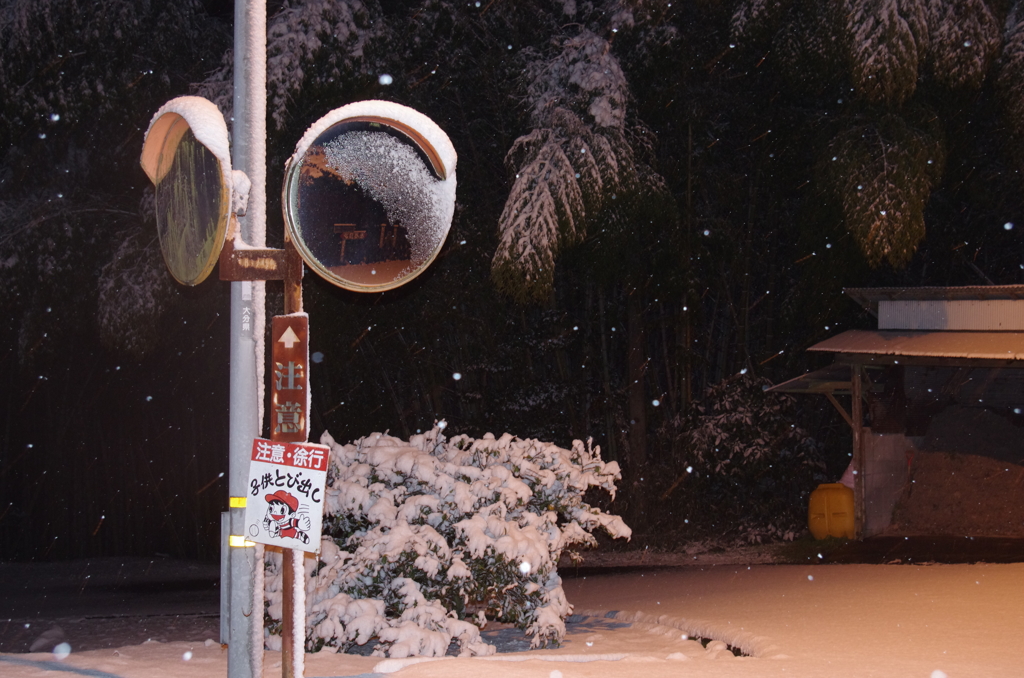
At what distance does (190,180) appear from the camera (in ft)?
13.8

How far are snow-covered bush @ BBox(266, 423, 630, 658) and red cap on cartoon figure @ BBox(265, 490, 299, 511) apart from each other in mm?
2512

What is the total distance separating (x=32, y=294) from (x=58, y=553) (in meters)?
6.81

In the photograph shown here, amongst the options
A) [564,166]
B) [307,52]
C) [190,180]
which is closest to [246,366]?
[190,180]

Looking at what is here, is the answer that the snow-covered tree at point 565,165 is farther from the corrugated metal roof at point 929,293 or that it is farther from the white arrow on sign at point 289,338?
the white arrow on sign at point 289,338

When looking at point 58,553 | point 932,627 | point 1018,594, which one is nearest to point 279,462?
point 932,627

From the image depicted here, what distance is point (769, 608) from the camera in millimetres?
7969

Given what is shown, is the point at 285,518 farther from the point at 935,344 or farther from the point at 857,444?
the point at 857,444

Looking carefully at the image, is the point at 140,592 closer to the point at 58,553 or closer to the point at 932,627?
the point at 58,553

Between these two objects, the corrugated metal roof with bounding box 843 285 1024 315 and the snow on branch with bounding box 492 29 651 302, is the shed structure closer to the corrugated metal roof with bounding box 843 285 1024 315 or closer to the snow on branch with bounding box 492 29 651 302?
the corrugated metal roof with bounding box 843 285 1024 315

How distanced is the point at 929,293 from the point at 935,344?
95cm

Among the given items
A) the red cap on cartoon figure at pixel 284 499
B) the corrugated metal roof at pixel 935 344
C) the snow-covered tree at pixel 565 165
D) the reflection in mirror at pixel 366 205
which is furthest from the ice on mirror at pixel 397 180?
the corrugated metal roof at pixel 935 344

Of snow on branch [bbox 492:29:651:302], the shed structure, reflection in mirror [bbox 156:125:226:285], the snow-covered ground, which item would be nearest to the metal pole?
reflection in mirror [bbox 156:125:226:285]

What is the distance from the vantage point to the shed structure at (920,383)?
40.3ft

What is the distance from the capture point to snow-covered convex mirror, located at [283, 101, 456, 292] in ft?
13.5
